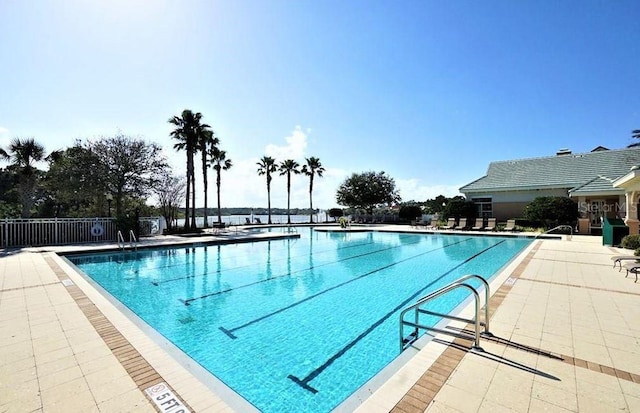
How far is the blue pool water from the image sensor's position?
12.3ft

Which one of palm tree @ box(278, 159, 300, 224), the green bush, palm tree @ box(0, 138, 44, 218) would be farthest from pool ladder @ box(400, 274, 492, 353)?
palm tree @ box(278, 159, 300, 224)

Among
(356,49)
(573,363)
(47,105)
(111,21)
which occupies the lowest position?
(573,363)

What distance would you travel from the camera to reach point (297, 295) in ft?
23.5

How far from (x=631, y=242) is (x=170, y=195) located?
27.3 m

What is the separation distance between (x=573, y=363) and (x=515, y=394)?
114 cm

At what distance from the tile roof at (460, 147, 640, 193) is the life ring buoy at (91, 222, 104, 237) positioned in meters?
25.9

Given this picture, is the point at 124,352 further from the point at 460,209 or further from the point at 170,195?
the point at 460,209

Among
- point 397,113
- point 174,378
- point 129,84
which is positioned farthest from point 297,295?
point 397,113

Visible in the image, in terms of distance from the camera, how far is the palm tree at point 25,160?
15617 mm

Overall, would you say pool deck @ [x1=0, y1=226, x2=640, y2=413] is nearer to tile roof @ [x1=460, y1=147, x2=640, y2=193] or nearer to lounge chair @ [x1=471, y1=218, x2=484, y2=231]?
lounge chair @ [x1=471, y1=218, x2=484, y2=231]

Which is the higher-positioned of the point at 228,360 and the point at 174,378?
the point at 174,378

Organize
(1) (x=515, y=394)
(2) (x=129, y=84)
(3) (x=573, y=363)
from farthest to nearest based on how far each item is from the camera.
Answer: (2) (x=129, y=84) < (3) (x=573, y=363) < (1) (x=515, y=394)

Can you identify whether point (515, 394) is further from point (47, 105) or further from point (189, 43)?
point (47, 105)

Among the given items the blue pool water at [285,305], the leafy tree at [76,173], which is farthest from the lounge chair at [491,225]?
the leafy tree at [76,173]
